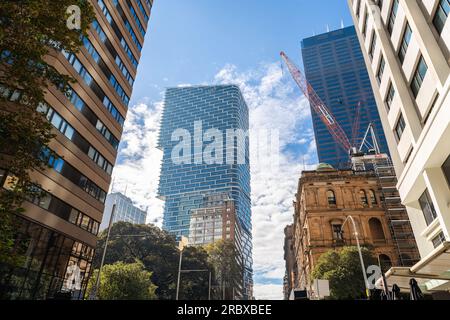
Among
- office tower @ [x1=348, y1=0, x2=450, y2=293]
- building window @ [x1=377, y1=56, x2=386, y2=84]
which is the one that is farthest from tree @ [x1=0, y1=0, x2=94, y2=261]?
building window @ [x1=377, y1=56, x2=386, y2=84]

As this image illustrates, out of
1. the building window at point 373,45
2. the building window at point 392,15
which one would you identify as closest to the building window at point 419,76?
the building window at point 392,15

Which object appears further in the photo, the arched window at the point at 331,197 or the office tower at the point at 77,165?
the arched window at the point at 331,197

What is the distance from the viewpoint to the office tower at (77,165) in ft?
74.3

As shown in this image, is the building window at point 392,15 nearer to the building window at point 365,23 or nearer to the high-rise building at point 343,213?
the building window at point 365,23

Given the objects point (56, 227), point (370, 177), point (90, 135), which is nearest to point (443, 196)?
point (56, 227)

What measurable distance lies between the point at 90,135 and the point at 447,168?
96.0 feet

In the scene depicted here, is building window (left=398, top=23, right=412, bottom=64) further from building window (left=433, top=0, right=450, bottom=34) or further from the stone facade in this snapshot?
the stone facade

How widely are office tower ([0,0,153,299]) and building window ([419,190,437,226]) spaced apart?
24675mm

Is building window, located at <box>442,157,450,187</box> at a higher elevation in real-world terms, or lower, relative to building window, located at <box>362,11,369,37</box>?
lower

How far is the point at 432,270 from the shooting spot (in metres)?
15.3

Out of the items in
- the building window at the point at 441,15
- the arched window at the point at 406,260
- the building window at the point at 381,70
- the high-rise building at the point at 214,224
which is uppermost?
the high-rise building at the point at 214,224

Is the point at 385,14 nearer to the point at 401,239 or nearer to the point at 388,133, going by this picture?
the point at 388,133

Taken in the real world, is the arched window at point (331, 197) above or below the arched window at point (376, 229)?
above

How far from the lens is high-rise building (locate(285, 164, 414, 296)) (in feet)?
159
